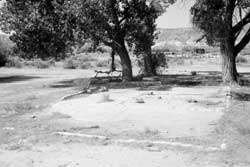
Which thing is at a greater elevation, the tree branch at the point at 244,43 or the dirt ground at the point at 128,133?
the tree branch at the point at 244,43

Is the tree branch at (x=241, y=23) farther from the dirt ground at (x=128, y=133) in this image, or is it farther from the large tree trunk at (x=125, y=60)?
the dirt ground at (x=128, y=133)

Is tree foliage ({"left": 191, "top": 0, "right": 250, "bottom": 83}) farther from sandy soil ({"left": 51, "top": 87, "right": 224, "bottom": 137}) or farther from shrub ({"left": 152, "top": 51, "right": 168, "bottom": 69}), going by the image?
shrub ({"left": 152, "top": 51, "right": 168, "bottom": 69})

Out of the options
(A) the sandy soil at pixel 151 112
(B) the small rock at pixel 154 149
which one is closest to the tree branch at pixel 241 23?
(A) the sandy soil at pixel 151 112

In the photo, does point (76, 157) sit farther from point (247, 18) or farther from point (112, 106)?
point (247, 18)

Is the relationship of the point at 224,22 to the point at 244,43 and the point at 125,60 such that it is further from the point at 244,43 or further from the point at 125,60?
the point at 125,60

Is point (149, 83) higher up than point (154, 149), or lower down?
higher up

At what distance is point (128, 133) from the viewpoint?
7633 millimetres

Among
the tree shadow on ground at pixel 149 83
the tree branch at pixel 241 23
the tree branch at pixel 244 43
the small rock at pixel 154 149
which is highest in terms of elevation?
the tree branch at pixel 241 23

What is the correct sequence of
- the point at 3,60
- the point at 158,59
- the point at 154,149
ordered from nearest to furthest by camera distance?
1. the point at 154,149
2. the point at 158,59
3. the point at 3,60

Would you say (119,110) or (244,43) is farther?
(244,43)

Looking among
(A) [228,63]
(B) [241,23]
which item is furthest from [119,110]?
(B) [241,23]

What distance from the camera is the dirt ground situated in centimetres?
591

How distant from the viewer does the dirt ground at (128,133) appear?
5.91m

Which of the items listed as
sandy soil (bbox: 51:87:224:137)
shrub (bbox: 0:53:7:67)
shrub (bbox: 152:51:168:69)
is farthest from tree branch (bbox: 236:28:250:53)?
shrub (bbox: 0:53:7:67)
